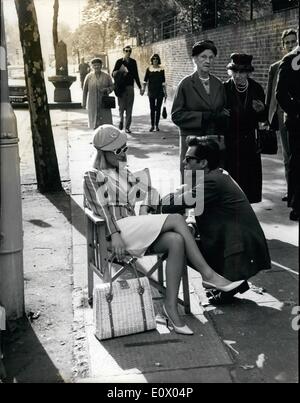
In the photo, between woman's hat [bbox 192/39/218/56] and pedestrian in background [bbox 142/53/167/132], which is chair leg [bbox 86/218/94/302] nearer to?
woman's hat [bbox 192/39/218/56]

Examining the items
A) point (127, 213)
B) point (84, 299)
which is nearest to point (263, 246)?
point (127, 213)

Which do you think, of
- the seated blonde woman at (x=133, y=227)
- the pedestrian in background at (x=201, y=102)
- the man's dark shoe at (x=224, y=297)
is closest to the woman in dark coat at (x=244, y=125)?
the pedestrian in background at (x=201, y=102)

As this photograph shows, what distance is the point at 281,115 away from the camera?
25.0 ft

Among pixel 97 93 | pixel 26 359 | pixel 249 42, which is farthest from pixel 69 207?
pixel 249 42

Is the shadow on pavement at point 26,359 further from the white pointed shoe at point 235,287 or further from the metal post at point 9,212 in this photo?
the white pointed shoe at point 235,287

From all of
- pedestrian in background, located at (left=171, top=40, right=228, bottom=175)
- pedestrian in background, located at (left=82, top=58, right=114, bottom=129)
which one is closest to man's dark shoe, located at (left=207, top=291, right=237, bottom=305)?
pedestrian in background, located at (left=171, top=40, right=228, bottom=175)

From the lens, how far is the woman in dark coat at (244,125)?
6.00 m

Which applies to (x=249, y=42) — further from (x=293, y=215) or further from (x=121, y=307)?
(x=121, y=307)

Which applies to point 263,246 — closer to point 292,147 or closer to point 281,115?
point 292,147

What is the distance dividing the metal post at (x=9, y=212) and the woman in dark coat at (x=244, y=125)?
2.49 meters

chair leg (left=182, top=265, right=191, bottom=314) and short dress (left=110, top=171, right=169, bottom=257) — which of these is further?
chair leg (left=182, top=265, right=191, bottom=314)

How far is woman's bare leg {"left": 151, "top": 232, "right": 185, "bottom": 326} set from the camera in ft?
13.7

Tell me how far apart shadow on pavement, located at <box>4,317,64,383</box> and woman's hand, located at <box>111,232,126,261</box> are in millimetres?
805
